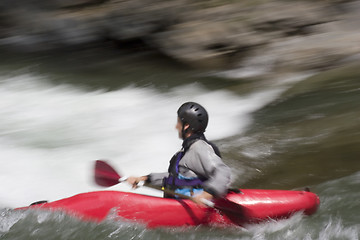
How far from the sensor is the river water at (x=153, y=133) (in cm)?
369

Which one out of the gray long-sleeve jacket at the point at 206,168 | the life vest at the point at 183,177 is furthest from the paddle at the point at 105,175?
the gray long-sleeve jacket at the point at 206,168

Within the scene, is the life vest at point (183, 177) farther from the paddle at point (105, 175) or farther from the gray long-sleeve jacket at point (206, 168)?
the paddle at point (105, 175)

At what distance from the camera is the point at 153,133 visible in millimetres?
6172

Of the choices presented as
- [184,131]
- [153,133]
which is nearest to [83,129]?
[153,133]

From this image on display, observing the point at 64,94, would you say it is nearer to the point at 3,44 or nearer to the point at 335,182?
the point at 3,44

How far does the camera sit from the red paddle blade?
3.68m

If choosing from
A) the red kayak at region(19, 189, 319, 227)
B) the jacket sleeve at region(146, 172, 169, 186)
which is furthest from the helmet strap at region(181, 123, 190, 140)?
the red kayak at region(19, 189, 319, 227)

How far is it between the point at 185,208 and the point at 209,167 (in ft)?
1.23

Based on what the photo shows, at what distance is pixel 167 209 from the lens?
3418mm

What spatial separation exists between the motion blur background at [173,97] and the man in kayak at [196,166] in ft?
1.00

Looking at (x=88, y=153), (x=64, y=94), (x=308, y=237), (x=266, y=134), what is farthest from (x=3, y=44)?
(x=308, y=237)

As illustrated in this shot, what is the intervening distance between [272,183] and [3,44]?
604 cm

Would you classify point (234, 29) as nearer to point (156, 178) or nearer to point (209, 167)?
point (156, 178)

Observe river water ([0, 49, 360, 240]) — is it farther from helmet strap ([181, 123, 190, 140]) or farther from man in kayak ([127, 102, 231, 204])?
helmet strap ([181, 123, 190, 140])
